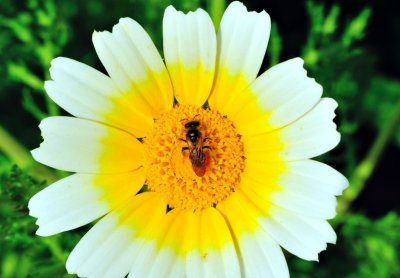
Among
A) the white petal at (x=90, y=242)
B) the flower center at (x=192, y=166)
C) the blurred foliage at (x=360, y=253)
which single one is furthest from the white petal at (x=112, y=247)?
the blurred foliage at (x=360, y=253)

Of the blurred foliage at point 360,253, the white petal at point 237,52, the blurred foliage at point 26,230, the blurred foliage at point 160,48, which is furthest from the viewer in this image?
the blurred foliage at point 360,253

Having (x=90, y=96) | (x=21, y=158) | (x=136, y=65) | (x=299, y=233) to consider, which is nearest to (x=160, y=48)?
(x=21, y=158)

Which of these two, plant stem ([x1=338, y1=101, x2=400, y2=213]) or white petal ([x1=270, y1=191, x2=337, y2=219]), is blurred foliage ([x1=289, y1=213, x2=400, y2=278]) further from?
white petal ([x1=270, y1=191, x2=337, y2=219])

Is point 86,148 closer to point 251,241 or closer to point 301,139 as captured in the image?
point 251,241

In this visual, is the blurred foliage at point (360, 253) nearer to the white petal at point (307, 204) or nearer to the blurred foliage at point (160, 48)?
the blurred foliage at point (160, 48)

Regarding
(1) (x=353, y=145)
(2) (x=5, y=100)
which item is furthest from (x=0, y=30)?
(1) (x=353, y=145)
